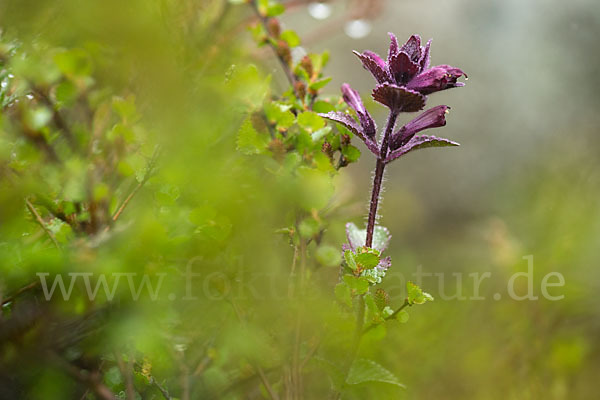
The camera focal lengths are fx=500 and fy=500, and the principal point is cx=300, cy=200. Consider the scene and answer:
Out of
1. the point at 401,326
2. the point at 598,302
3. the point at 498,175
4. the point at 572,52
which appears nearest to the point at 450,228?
the point at 498,175

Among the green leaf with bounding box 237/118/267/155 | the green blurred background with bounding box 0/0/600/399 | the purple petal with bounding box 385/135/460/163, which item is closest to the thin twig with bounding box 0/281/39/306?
the green blurred background with bounding box 0/0/600/399

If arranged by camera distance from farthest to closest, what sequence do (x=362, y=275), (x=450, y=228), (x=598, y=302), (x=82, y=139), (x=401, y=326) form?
(x=450, y=228) < (x=598, y=302) < (x=401, y=326) < (x=82, y=139) < (x=362, y=275)

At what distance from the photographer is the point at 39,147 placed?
468 millimetres

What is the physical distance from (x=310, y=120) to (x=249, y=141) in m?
0.07

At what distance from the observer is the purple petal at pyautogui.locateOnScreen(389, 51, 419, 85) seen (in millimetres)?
442

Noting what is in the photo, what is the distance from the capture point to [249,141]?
499 mm

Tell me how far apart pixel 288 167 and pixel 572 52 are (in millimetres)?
1722

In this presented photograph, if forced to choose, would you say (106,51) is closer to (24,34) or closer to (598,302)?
(24,34)

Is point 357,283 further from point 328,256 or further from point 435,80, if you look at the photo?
point 435,80

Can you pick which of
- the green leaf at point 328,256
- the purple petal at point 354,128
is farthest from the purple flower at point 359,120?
the green leaf at point 328,256

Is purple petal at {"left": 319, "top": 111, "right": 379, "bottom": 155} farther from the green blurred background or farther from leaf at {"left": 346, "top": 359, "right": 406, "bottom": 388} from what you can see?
leaf at {"left": 346, "top": 359, "right": 406, "bottom": 388}

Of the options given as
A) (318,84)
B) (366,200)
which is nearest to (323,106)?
(318,84)

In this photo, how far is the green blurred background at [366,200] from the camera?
360 mm

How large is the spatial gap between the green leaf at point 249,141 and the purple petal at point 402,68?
145mm
